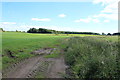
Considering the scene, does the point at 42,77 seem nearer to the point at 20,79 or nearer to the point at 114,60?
the point at 20,79

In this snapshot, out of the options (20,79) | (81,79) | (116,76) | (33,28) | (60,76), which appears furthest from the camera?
(33,28)

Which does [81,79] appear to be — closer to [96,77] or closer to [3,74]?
[96,77]

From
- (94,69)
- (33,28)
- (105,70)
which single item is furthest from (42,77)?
(33,28)

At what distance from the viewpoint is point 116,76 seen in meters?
6.52

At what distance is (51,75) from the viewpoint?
27.7 ft

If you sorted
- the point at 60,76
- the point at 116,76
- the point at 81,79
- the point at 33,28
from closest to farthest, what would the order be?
1. the point at 116,76
2. the point at 81,79
3. the point at 60,76
4. the point at 33,28

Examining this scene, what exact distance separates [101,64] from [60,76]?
93.2 inches

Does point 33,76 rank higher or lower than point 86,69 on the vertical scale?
lower

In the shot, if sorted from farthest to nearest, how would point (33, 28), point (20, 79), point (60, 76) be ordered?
point (33, 28), point (60, 76), point (20, 79)

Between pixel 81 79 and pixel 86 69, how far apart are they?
52 cm

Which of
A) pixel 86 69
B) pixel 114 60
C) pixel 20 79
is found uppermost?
pixel 114 60

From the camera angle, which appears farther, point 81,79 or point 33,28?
point 33,28

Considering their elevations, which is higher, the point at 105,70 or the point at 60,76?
the point at 105,70

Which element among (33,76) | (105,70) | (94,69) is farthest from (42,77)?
(105,70)
